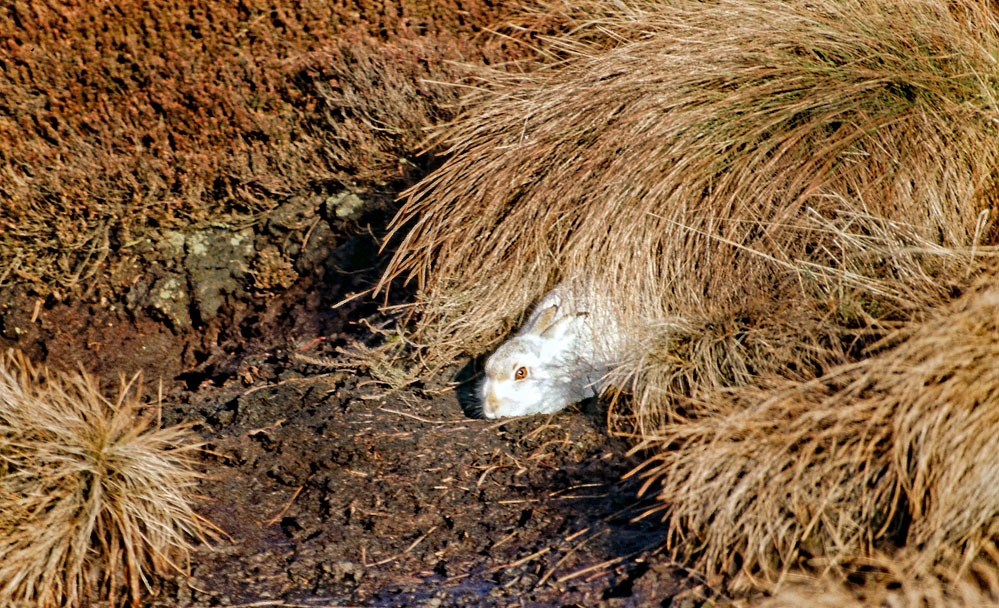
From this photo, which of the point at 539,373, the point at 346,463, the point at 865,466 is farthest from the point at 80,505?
the point at 865,466

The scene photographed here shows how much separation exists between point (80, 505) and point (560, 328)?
200 cm

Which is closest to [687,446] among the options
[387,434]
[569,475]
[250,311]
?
[569,475]

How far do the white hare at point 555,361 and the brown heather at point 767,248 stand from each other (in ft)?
0.49

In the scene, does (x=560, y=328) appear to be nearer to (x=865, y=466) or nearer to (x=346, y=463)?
(x=346, y=463)

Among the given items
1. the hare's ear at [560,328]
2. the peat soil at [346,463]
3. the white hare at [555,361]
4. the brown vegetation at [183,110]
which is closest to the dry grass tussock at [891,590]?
the peat soil at [346,463]

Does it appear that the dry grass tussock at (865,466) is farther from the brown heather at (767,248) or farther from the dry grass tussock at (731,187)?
the dry grass tussock at (731,187)

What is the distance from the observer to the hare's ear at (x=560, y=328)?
13.1 ft

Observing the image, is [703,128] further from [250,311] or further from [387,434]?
[250,311]

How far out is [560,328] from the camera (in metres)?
4.00

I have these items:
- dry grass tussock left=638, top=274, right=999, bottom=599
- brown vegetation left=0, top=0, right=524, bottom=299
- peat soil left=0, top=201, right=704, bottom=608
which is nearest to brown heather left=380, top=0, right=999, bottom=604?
dry grass tussock left=638, top=274, right=999, bottom=599

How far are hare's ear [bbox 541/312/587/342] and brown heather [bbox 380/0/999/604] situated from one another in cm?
19

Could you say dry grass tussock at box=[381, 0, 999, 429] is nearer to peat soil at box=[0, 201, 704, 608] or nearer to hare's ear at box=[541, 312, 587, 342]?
hare's ear at box=[541, 312, 587, 342]

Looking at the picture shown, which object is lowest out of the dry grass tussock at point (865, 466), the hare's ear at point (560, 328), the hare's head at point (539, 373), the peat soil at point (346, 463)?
the peat soil at point (346, 463)

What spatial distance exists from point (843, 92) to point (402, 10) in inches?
97.0
